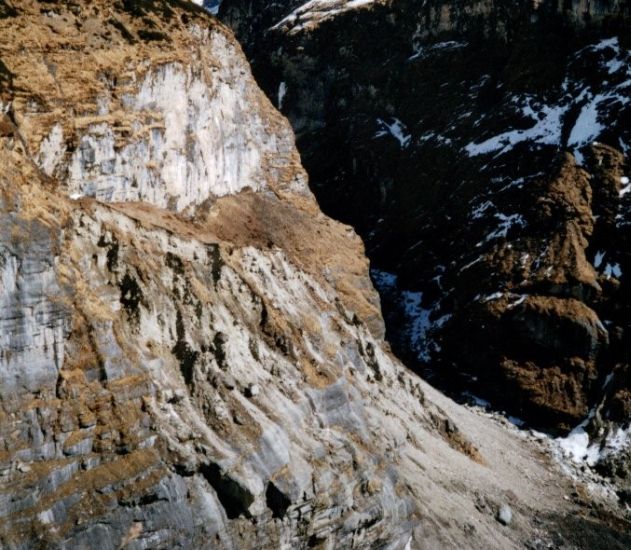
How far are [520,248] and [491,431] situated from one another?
24.2m

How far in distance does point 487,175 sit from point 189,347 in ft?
215

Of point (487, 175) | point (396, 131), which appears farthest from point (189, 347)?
point (396, 131)

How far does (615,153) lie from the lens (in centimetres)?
9106

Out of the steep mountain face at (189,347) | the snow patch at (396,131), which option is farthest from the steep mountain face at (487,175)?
the steep mountain face at (189,347)

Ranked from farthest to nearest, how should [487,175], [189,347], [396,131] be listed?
[396,131], [487,175], [189,347]

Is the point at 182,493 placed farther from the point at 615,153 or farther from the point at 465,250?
the point at 615,153

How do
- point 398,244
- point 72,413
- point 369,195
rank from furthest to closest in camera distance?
point 369,195
point 398,244
point 72,413

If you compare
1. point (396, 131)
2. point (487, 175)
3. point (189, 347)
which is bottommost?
point (189, 347)

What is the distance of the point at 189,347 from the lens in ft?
137

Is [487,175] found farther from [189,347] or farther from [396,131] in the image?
[189,347]

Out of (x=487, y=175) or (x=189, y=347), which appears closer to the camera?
(x=189, y=347)

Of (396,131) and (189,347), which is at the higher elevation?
(396,131)

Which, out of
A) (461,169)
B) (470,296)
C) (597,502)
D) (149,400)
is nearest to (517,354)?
(470,296)

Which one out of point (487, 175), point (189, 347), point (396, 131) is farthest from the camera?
Result: point (396, 131)
